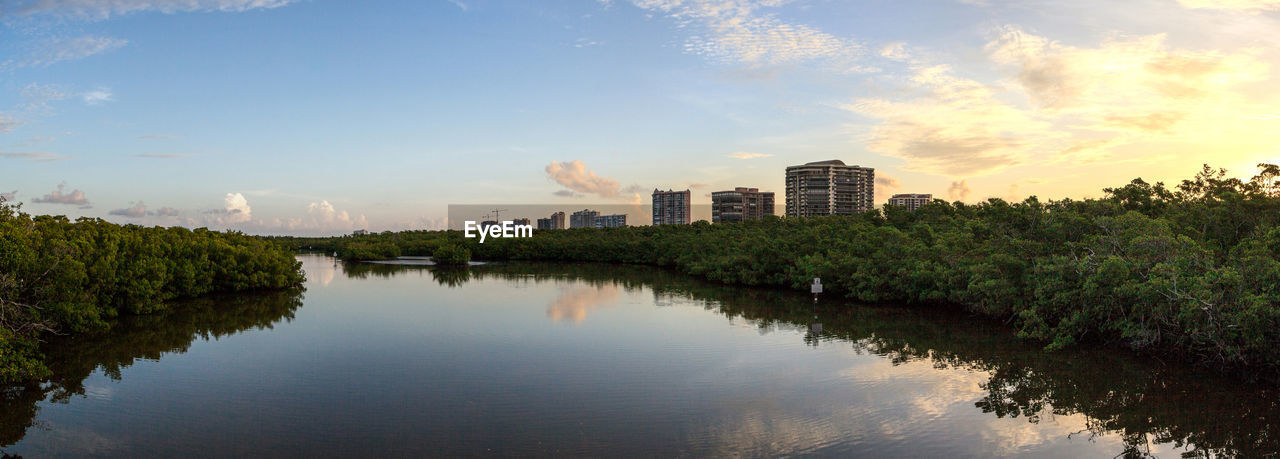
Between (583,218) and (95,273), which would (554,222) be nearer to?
(583,218)

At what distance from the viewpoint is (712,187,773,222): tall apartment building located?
9906 cm

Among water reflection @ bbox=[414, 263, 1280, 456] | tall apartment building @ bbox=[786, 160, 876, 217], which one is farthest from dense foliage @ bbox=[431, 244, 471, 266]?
water reflection @ bbox=[414, 263, 1280, 456]

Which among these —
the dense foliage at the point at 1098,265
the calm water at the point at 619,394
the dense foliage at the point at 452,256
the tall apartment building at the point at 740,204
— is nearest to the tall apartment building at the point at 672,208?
the tall apartment building at the point at 740,204

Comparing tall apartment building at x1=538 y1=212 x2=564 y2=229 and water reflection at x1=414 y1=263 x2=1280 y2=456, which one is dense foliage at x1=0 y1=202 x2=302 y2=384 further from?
tall apartment building at x1=538 y1=212 x2=564 y2=229

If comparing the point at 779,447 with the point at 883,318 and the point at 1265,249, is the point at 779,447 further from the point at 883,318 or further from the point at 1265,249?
the point at 883,318

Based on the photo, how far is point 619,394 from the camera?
14812 mm

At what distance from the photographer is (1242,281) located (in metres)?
14.8

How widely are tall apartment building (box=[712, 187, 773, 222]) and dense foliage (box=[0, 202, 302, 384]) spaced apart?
66019 millimetres

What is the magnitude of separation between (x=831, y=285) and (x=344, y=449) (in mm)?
27118

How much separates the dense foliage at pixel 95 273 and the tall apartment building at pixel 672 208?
2916 inches

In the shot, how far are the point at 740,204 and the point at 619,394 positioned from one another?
86.1 m

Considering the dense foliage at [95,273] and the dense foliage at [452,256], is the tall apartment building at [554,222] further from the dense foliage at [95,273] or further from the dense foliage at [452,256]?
the dense foliage at [95,273]

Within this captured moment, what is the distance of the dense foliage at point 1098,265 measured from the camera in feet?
49.1

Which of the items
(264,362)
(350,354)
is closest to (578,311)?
(350,354)
